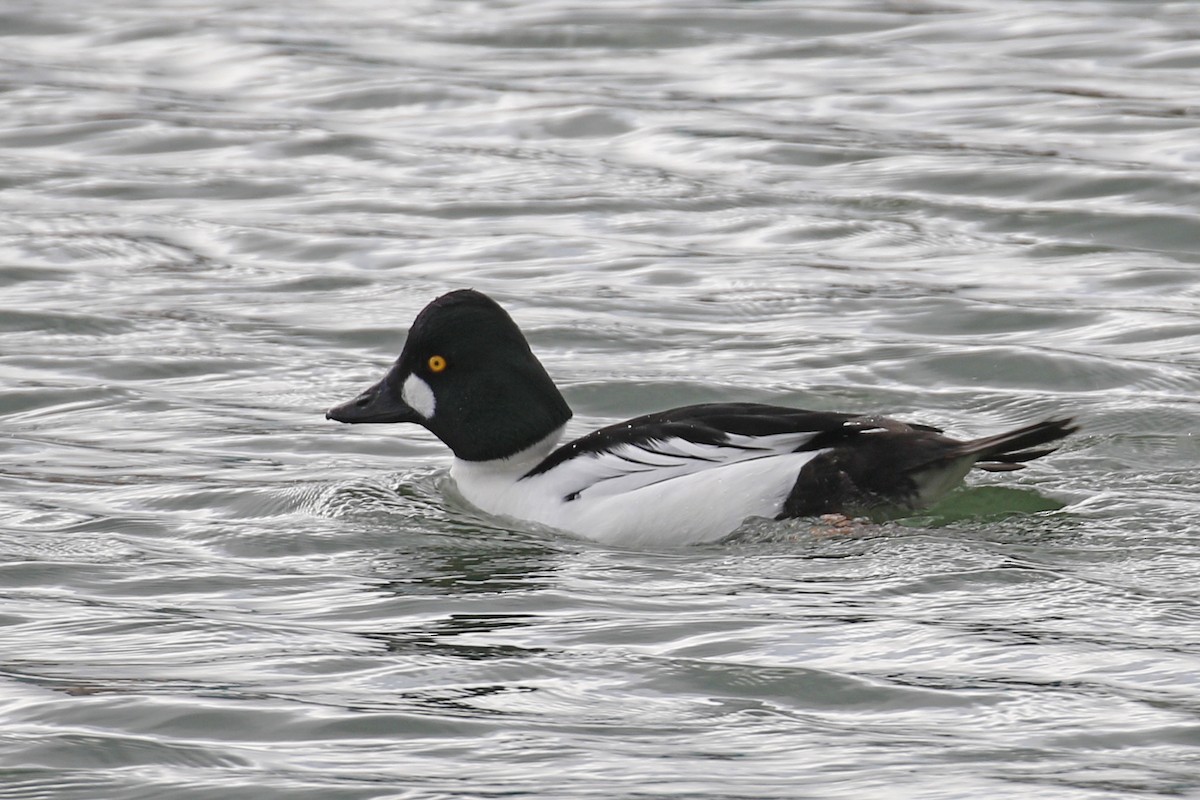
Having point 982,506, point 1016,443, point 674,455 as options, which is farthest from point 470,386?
point 1016,443

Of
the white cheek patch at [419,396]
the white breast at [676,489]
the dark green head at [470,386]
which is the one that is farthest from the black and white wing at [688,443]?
the white cheek patch at [419,396]

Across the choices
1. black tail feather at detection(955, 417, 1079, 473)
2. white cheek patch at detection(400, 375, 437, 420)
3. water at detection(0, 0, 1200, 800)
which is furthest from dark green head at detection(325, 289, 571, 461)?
black tail feather at detection(955, 417, 1079, 473)

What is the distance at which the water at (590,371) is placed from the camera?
194 inches

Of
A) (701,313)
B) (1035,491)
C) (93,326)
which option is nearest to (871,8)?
(701,313)

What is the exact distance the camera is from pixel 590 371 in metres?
9.00

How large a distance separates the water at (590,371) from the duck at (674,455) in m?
0.12

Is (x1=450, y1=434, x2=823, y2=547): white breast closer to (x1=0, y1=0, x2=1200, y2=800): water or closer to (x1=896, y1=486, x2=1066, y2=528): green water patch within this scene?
(x1=0, y1=0, x2=1200, y2=800): water

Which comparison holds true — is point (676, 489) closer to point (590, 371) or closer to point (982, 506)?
point (982, 506)

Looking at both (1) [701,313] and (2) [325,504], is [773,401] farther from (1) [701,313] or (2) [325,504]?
(2) [325,504]

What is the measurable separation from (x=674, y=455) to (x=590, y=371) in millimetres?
2347

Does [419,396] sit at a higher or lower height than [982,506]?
higher

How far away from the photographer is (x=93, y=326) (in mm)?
9891

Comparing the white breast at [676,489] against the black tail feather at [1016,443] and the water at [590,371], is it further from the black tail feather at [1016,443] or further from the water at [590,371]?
the black tail feather at [1016,443]

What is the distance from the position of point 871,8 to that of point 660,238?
597 cm
